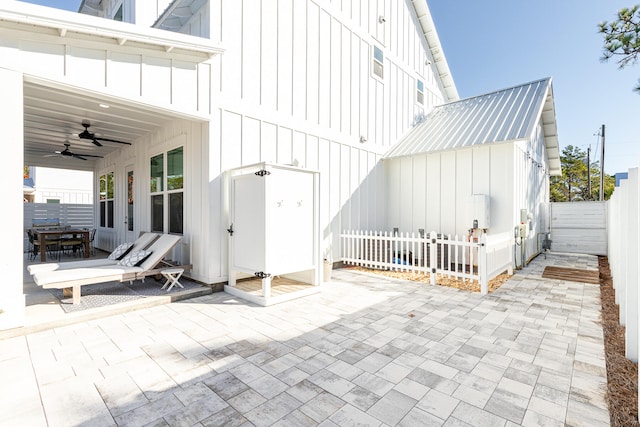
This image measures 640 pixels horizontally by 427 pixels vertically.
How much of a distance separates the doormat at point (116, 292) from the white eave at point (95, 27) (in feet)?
11.8

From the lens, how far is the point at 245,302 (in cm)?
482

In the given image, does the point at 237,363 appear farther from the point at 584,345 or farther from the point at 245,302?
the point at 584,345

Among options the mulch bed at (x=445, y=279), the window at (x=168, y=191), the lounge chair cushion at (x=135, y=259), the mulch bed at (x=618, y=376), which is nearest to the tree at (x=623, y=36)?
the mulch bed at (x=618, y=376)

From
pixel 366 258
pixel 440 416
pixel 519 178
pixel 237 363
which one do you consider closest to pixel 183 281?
pixel 237 363

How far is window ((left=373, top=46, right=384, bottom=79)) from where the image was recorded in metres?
9.21

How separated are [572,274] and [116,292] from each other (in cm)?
987

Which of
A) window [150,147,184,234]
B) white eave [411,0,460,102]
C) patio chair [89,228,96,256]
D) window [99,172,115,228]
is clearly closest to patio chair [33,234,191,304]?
window [150,147,184,234]

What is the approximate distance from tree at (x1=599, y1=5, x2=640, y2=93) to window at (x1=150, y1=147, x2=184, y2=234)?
A: 27.5ft

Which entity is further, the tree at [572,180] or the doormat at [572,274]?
the tree at [572,180]

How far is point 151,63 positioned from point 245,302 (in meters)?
3.97

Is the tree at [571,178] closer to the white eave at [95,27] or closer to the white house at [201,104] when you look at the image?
the white house at [201,104]

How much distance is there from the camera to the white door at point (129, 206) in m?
8.15

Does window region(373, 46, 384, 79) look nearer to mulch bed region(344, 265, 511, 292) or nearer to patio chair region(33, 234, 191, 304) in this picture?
mulch bed region(344, 265, 511, 292)

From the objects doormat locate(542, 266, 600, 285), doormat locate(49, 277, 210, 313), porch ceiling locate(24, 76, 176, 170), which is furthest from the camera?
doormat locate(542, 266, 600, 285)
